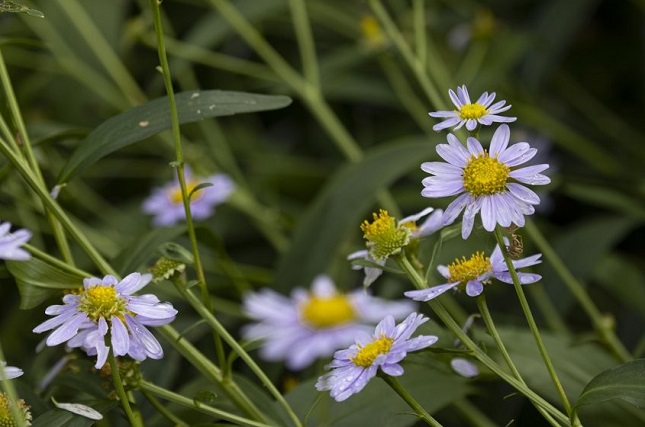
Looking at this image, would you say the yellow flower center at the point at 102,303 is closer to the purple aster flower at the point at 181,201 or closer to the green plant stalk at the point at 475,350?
the green plant stalk at the point at 475,350

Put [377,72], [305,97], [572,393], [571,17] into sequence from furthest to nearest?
[377,72], [571,17], [305,97], [572,393]

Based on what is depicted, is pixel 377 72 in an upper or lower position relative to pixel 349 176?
upper

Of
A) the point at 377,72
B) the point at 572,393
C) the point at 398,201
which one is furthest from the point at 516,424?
the point at 377,72

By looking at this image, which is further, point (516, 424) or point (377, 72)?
point (377, 72)

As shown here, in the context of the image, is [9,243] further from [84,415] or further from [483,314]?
[483,314]

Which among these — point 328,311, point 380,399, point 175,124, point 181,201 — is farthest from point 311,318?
point 175,124

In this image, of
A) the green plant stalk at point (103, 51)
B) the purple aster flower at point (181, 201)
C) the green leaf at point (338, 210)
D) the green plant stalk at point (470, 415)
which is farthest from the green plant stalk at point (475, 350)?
the green plant stalk at point (103, 51)

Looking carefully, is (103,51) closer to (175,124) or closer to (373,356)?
(175,124)
